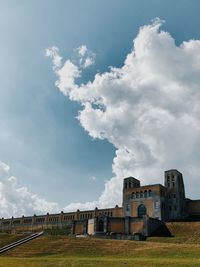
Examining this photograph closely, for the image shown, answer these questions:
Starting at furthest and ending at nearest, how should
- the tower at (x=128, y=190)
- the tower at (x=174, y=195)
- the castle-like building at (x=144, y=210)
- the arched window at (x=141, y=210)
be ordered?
the tower at (x=128, y=190) < the arched window at (x=141, y=210) < the tower at (x=174, y=195) < the castle-like building at (x=144, y=210)

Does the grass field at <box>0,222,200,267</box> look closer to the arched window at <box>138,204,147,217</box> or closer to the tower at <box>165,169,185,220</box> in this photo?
the tower at <box>165,169,185,220</box>

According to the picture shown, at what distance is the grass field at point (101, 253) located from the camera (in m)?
39.2

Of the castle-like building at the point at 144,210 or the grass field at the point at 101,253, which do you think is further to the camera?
the castle-like building at the point at 144,210

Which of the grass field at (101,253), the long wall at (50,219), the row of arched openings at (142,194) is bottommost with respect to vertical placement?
the grass field at (101,253)

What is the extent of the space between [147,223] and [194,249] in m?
35.6

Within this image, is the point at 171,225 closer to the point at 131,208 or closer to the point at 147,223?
the point at 147,223

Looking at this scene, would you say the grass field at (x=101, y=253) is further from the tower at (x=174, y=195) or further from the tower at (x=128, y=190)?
the tower at (x=128, y=190)

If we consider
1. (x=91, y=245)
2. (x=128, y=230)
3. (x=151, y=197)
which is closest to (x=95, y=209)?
(x=151, y=197)

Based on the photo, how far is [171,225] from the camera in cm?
8406

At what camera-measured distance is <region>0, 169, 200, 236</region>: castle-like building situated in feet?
274

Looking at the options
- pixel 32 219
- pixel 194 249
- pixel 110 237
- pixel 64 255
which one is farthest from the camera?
pixel 32 219

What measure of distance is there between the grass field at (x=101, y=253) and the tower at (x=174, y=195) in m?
21.9

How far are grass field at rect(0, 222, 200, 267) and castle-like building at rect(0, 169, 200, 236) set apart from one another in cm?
1290

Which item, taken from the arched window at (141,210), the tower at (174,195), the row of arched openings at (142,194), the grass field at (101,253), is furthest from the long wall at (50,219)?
the grass field at (101,253)
